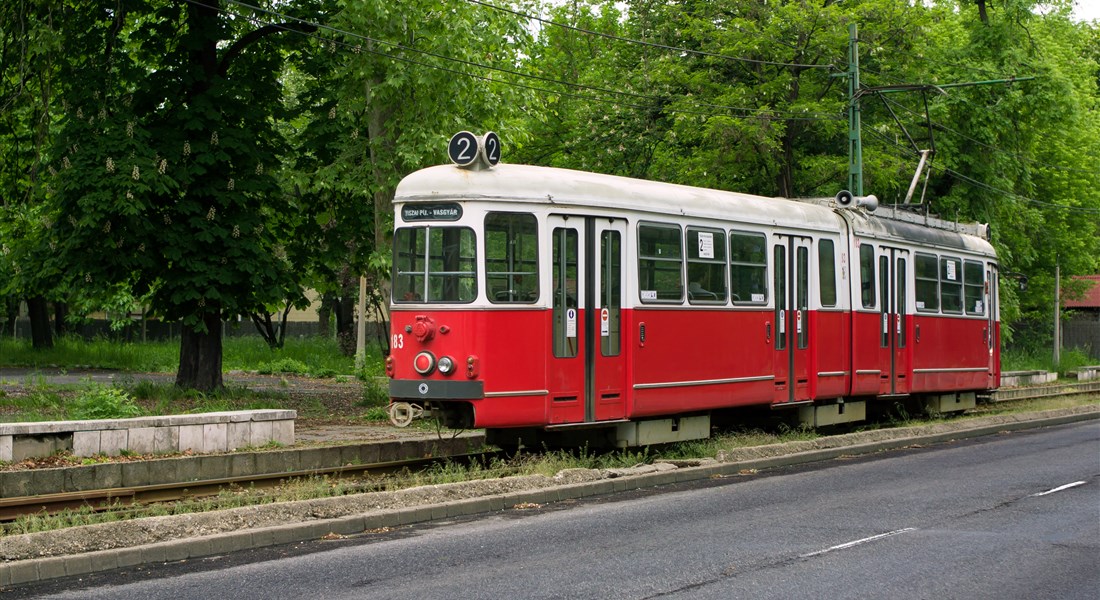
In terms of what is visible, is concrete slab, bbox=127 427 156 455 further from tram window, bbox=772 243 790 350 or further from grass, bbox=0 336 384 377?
grass, bbox=0 336 384 377

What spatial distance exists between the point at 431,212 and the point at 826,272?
7.95 meters

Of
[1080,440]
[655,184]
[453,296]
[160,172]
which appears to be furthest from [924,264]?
[160,172]

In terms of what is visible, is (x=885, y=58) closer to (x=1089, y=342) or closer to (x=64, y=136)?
(x=64, y=136)

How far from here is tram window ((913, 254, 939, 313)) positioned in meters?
22.8

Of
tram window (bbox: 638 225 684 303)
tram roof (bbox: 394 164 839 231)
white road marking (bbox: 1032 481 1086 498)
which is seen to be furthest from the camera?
tram window (bbox: 638 225 684 303)

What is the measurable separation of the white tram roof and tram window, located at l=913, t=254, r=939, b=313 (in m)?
3.39

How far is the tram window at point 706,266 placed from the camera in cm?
1667

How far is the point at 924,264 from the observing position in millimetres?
23078

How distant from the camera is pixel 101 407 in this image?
1608 centimetres

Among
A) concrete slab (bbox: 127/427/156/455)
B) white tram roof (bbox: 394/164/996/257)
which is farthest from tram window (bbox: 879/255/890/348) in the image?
concrete slab (bbox: 127/427/156/455)

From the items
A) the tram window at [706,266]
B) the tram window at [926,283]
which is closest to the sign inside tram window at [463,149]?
the tram window at [706,266]

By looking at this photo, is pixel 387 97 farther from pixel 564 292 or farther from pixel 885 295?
pixel 885 295

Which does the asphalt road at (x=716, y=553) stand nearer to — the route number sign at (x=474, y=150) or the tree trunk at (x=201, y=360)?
the route number sign at (x=474, y=150)

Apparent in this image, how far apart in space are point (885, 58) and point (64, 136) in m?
23.6
